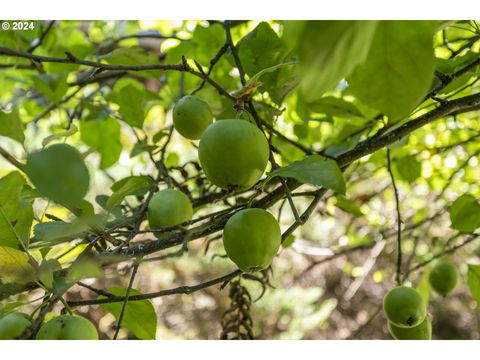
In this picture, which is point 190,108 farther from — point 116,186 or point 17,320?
point 17,320

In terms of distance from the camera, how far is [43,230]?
0.51 meters

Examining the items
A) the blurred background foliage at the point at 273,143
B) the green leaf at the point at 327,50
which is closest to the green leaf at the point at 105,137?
the blurred background foliage at the point at 273,143

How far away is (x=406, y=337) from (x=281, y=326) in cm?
249

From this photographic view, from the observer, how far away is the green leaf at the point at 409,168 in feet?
3.60

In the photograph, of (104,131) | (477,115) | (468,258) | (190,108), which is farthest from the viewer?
(468,258)

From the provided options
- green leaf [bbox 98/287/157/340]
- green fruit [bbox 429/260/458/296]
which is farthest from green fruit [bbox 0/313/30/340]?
green fruit [bbox 429/260/458/296]

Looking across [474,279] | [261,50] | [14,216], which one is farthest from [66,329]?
[474,279]

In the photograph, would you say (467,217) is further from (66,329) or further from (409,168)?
(66,329)

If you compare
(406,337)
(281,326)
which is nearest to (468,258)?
(281,326)

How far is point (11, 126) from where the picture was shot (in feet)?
1.88

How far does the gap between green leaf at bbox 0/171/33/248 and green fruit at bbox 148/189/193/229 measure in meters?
0.17

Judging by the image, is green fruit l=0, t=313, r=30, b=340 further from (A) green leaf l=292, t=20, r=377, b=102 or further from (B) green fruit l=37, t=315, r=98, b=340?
(A) green leaf l=292, t=20, r=377, b=102

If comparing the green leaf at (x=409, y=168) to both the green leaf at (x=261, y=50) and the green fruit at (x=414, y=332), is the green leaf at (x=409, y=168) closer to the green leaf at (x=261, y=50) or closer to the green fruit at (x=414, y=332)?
the green fruit at (x=414, y=332)

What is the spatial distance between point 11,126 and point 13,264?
16 centimetres
